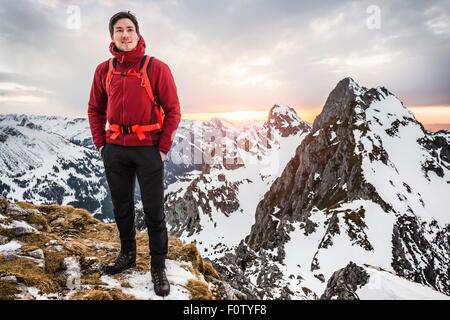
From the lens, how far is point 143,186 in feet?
24.8

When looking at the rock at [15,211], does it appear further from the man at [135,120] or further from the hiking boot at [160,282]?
the hiking boot at [160,282]

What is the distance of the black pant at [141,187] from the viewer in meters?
7.42

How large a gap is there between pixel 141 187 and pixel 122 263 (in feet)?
6.77

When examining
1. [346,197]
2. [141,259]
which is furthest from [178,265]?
[346,197]

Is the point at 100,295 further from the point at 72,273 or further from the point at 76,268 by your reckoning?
the point at 76,268

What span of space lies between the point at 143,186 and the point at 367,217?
108 meters

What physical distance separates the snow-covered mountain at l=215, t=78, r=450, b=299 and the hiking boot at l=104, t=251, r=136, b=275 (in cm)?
4869

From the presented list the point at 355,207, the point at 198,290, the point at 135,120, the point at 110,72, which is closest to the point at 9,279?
the point at 198,290

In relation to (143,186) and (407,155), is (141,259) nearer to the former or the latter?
(143,186)

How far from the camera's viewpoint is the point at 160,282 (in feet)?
24.3

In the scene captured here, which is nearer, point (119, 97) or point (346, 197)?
point (119, 97)

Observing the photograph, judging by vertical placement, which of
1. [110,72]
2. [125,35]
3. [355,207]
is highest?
[125,35]

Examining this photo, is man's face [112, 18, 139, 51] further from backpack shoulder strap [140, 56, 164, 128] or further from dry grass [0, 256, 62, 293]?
dry grass [0, 256, 62, 293]

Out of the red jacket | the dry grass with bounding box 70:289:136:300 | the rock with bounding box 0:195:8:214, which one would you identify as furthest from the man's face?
the rock with bounding box 0:195:8:214
